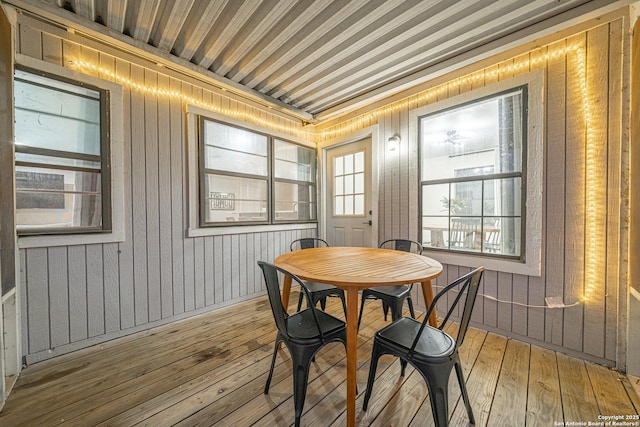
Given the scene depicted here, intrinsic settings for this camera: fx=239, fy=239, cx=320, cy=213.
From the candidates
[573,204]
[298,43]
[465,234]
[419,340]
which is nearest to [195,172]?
[298,43]

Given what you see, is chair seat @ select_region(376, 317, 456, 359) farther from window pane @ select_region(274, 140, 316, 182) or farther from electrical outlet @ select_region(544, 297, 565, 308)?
window pane @ select_region(274, 140, 316, 182)

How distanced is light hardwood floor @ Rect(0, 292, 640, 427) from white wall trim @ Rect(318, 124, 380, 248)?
158 centimetres

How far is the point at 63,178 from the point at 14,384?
1.49m

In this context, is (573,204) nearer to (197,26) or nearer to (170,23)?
(197,26)

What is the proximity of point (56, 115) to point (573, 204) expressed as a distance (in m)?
4.25

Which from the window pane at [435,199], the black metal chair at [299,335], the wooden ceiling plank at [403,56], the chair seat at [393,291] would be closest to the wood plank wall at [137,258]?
the wooden ceiling plank at [403,56]

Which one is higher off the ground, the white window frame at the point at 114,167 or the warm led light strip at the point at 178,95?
the warm led light strip at the point at 178,95

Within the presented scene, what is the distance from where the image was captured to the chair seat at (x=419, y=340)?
3.85 ft

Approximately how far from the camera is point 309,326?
143 centimetres

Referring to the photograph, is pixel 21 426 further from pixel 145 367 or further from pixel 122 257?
pixel 122 257

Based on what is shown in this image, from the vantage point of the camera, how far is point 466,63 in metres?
2.32

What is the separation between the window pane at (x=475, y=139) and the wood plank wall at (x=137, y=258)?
2.45 m

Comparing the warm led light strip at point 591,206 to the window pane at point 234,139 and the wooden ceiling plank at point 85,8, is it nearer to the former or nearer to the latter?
the window pane at point 234,139

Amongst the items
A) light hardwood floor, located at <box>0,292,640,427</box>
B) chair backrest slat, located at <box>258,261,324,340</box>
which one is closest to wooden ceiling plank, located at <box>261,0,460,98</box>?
chair backrest slat, located at <box>258,261,324,340</box>
